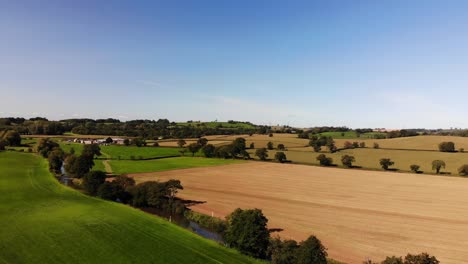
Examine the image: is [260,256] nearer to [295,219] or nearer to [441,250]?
[295,219]

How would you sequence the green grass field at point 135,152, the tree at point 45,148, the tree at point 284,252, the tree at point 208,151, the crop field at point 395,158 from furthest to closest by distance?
the tree at point 208,151 → the green grass field at point 135,152 → the tree at point 45,148 → the crop field at point 395,158 → the tree at point 284,252

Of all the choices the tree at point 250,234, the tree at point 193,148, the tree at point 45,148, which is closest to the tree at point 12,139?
the tree at point 45,148

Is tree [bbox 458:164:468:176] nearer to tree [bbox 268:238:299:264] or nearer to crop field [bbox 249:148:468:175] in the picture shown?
crop field [bbox 249:148:468:175]

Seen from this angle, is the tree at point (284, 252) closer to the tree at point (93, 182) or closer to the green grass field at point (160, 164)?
the tree at point (93, 182)

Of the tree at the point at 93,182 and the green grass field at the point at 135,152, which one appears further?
the green grass field at the point at 135,152

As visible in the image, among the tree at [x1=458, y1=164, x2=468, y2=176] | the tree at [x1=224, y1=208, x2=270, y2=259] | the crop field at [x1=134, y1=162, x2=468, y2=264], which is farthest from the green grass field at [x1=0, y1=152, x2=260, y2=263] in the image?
the tree at [x1=458, y1=164, x2=468, y2=176]

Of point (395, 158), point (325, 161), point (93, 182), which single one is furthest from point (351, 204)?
point (395, 158)
